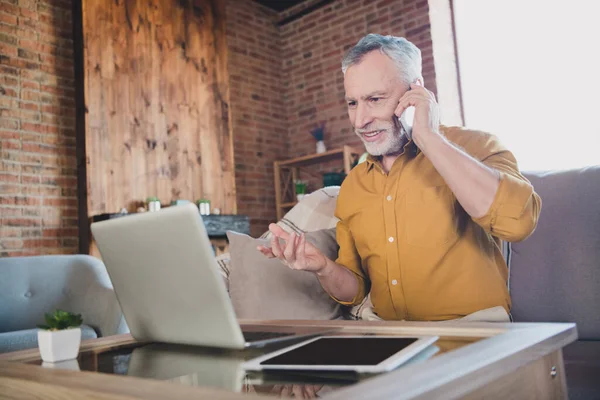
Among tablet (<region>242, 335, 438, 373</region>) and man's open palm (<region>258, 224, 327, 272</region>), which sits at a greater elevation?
man's open palm (<region>258, 224, 327, 272</region>)

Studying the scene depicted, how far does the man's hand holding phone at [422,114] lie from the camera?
138cm

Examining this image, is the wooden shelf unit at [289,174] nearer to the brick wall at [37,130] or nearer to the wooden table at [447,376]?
the brick wall at [37,130]

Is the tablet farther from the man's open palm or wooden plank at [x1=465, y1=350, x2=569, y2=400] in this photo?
the man's open palm

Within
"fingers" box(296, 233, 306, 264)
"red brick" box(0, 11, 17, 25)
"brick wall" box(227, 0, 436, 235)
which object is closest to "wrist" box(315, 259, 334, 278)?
"fingers" box(296, 233, 306, 264)

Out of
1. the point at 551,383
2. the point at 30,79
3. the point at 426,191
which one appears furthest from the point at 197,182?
the point at 551,383

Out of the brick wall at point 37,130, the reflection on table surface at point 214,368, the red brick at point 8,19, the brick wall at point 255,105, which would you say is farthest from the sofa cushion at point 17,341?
the brick wall at point 255,105

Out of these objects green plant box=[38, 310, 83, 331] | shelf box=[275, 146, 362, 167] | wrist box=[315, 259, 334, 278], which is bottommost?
green plant box=[38, 310, 83, 331]

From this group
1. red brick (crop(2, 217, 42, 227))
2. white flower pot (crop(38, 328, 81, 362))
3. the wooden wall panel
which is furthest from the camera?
the wooden wall panel

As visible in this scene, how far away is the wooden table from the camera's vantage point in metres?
0.58

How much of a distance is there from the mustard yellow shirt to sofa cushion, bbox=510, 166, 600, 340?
25 cm

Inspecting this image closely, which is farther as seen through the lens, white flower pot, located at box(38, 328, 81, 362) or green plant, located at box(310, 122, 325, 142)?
green plant, located at box(310, 122, 325, 142)

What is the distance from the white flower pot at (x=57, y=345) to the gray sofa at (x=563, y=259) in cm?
131

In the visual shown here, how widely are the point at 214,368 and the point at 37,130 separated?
13.5ft

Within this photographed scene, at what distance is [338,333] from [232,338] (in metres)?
0.22
